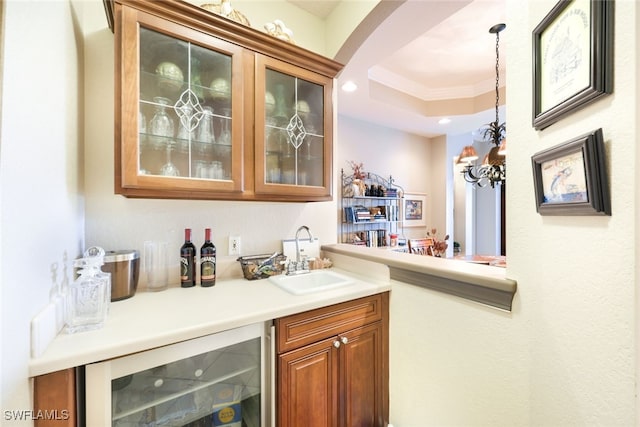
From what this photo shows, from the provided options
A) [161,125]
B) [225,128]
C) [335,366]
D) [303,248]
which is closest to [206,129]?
[225,128]

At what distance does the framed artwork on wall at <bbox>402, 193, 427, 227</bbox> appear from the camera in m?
4.49

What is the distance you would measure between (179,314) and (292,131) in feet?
3.61

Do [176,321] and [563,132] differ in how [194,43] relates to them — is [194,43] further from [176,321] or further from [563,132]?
[563,132]

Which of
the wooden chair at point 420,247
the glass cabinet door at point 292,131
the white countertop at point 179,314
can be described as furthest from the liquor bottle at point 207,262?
the wooden chair at point 420,247

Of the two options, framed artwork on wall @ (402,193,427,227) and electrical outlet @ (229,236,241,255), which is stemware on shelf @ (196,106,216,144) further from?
framed artwork on wall @ (402,193,427,227)

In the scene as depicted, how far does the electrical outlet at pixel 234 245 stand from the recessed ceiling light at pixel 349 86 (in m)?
2.21

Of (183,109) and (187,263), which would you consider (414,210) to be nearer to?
(187,263)

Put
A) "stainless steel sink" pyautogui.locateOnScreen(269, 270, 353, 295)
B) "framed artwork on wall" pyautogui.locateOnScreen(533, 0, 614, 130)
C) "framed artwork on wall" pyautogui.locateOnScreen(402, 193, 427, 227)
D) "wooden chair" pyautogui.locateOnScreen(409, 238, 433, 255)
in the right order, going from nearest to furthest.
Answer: "framed artwork on wall" pyautogui.locateOnScreen(533, 0, 614, 130) → "stainless steel sink" pyautogui.locateOnScreen(269, 270, 353, 295) → "wooden chair" pyautogui.locateOnScreen(409, 238, 433, 255) → "framed artwork on wall" pyautogui.locateOnScreen(402, 193, 427, 227)

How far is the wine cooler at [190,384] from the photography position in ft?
2.71

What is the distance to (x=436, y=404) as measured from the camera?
1.24m

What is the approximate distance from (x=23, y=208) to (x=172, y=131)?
67cm

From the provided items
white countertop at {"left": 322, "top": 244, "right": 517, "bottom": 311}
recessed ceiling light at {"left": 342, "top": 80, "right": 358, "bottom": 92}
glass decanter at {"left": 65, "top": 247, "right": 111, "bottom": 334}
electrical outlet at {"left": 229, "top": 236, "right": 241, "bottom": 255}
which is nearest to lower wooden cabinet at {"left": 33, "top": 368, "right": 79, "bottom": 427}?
glass decanter at {"left": 65, "top": 247, "right": 111, "bottom": 334}

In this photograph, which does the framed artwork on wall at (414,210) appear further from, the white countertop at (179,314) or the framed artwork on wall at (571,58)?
the framed artwork on wall at (571,58)

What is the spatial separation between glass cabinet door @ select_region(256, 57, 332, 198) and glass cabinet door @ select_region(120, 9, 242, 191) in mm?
134
